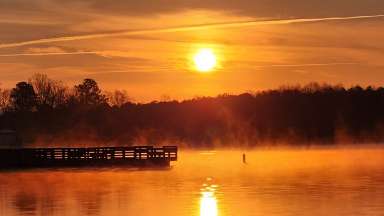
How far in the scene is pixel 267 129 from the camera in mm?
186375

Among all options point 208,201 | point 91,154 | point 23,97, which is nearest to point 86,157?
point 91,154

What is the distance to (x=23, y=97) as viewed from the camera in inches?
6919

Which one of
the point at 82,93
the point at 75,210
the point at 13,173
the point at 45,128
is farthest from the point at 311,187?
the point at 82,93

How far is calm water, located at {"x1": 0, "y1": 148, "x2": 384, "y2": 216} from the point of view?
39.6 meters

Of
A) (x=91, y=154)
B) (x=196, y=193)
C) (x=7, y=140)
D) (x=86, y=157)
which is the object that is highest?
(x=7, y=140)

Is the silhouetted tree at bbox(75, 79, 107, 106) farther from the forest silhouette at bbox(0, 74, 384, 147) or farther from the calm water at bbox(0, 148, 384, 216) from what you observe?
the calm water at bbox(0, 148, 384, 216)

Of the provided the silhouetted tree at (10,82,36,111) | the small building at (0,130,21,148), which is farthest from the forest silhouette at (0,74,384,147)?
the small building at (0,130,21,148)

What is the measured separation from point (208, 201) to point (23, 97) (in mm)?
137888

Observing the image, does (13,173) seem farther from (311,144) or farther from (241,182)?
(311,144)

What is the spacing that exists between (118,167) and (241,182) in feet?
86.5

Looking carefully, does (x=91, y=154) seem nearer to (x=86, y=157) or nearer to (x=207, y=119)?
(x=86, y=157)

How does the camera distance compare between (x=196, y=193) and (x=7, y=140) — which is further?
(x=7, y=140)

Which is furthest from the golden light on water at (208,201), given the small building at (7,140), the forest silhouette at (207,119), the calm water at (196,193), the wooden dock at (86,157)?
the forest silhouette at (207,119)

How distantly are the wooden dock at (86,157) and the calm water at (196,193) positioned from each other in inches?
347
